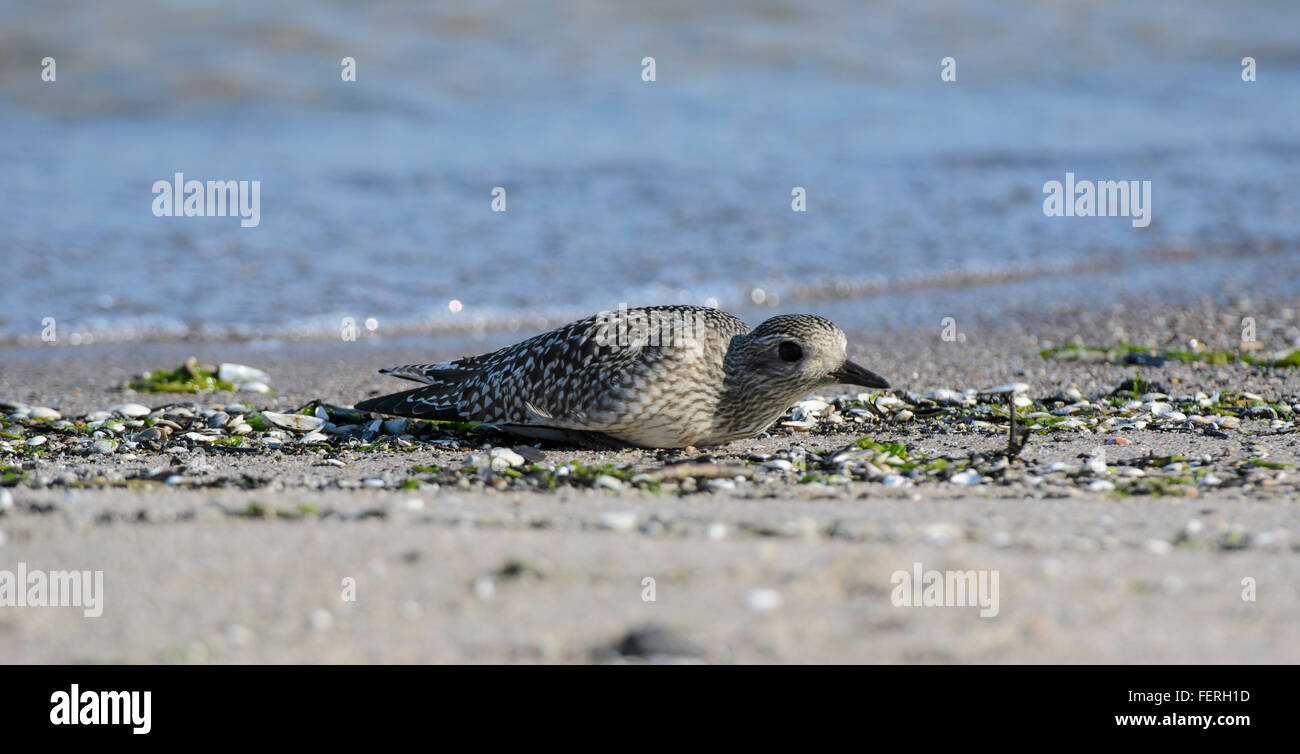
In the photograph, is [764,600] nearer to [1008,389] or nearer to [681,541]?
[681,541]

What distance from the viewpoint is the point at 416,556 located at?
3.47 m

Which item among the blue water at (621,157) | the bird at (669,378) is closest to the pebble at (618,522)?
the bird at (669,378)

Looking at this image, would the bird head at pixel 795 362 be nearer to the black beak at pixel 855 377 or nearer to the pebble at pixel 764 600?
the black beak at pixel 855 377

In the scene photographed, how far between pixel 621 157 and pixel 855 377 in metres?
8.57

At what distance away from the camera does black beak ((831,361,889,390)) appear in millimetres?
5324

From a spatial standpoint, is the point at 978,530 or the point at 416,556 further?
the point at 978,530

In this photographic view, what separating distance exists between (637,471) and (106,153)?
10.6 m

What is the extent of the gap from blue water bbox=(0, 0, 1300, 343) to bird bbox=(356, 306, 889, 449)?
384 cm

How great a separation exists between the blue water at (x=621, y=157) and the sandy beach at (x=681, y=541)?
12.2ft

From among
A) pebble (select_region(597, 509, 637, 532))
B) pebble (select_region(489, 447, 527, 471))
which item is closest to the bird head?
pebble (select_region(489, 447, 527, 471))

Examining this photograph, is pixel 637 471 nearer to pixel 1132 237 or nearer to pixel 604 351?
pixel 604 351

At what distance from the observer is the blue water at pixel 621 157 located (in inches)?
395
